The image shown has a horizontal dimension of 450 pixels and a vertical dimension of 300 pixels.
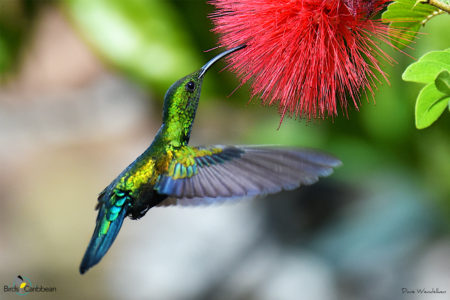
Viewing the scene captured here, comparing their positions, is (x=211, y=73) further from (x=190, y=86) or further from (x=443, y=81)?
(x=443, y=81)

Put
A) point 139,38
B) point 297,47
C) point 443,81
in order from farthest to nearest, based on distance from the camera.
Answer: point 139,38, point 297,47, point 443,81

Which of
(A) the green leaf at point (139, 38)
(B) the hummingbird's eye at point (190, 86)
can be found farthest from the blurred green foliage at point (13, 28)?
(B) the hummingbird's eye at point (190, 86)

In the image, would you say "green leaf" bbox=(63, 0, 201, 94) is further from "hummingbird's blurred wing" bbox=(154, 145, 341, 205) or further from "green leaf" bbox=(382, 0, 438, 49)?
"green leaf" bbox=(382, 0, 438, 49)

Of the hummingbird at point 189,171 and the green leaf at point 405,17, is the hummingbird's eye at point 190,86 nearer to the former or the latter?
the hummingbird at point 189,171

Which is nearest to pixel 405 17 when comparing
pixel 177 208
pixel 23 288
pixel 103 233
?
pixel 103 233

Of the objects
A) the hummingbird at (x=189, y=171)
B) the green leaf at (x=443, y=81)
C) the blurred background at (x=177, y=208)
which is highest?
the green leaf at (x=443, y=81)

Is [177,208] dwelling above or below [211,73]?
below

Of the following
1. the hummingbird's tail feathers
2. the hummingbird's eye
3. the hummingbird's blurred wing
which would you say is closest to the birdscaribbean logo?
the hummingbird's tail feathers

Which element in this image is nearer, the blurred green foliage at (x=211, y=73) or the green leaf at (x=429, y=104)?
the green leaf at (x=429, y=104)
